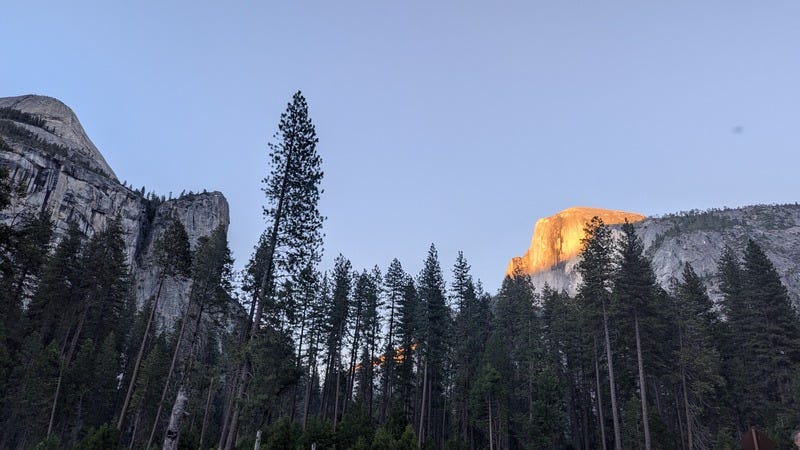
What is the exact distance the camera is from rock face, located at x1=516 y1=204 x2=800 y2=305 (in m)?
130

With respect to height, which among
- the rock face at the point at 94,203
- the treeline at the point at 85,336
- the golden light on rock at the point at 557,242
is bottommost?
the treeline at the point at 85,336

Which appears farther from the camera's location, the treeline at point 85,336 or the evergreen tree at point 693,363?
the treeline at point 85,336

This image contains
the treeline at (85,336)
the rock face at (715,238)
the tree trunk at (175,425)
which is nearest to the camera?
the tree trunk at (175,425)

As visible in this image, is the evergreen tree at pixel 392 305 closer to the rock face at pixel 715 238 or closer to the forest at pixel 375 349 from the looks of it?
the forest at pixel 375 349

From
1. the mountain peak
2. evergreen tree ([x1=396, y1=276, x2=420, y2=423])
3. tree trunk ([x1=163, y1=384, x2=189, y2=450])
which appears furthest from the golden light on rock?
tree trunk ([x1=163, y1=384, x2=189, y2=450])

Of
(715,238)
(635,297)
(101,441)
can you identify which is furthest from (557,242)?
(101,441)

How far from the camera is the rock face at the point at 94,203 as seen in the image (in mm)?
96875

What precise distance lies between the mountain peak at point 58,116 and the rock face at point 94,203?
60.6 feet

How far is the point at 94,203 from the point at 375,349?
315 ft

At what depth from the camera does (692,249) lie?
140000 millimetres

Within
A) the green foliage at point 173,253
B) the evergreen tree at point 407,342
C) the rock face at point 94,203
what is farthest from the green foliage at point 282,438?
the rock face at point 94,203

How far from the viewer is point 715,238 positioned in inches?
5650

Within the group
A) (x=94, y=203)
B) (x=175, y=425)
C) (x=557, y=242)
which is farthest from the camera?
(x=557, y=242)

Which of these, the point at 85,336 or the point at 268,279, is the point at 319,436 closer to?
the point at 268,279
